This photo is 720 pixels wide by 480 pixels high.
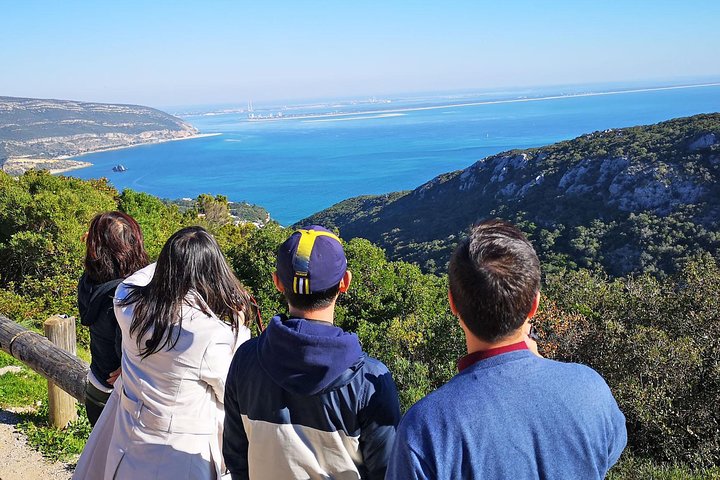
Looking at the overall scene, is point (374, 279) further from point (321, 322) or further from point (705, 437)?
point (321, 322)

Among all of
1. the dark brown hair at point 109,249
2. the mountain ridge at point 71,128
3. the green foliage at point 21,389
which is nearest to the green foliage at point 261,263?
the green foliage at point 21,389

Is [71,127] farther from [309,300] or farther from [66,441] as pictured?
[309,300]

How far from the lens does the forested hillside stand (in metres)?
5.66

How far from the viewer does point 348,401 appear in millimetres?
1492

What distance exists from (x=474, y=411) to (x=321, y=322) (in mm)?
549

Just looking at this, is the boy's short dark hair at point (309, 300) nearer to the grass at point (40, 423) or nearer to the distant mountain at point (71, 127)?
the grass at point (40, 423)

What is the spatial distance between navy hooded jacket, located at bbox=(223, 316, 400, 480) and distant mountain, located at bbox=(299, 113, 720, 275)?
1073 inches

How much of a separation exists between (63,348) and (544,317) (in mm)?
6605

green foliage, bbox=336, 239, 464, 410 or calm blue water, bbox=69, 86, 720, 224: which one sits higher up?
green foliage, bbox=336, 239, 464, 410

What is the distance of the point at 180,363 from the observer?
6.37ft

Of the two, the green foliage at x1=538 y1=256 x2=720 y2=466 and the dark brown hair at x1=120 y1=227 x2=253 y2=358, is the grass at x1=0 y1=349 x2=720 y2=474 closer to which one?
the green foliage at x1=538 y1=256 x2=720 y2=466

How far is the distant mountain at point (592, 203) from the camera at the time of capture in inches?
1138

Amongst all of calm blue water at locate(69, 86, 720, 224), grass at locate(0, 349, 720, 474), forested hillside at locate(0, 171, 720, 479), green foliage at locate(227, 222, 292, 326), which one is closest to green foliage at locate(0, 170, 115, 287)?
forested hillside at locate(0, 171, 720, 479)

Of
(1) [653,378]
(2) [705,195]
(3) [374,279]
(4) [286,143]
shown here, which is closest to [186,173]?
(4) [286,143]
